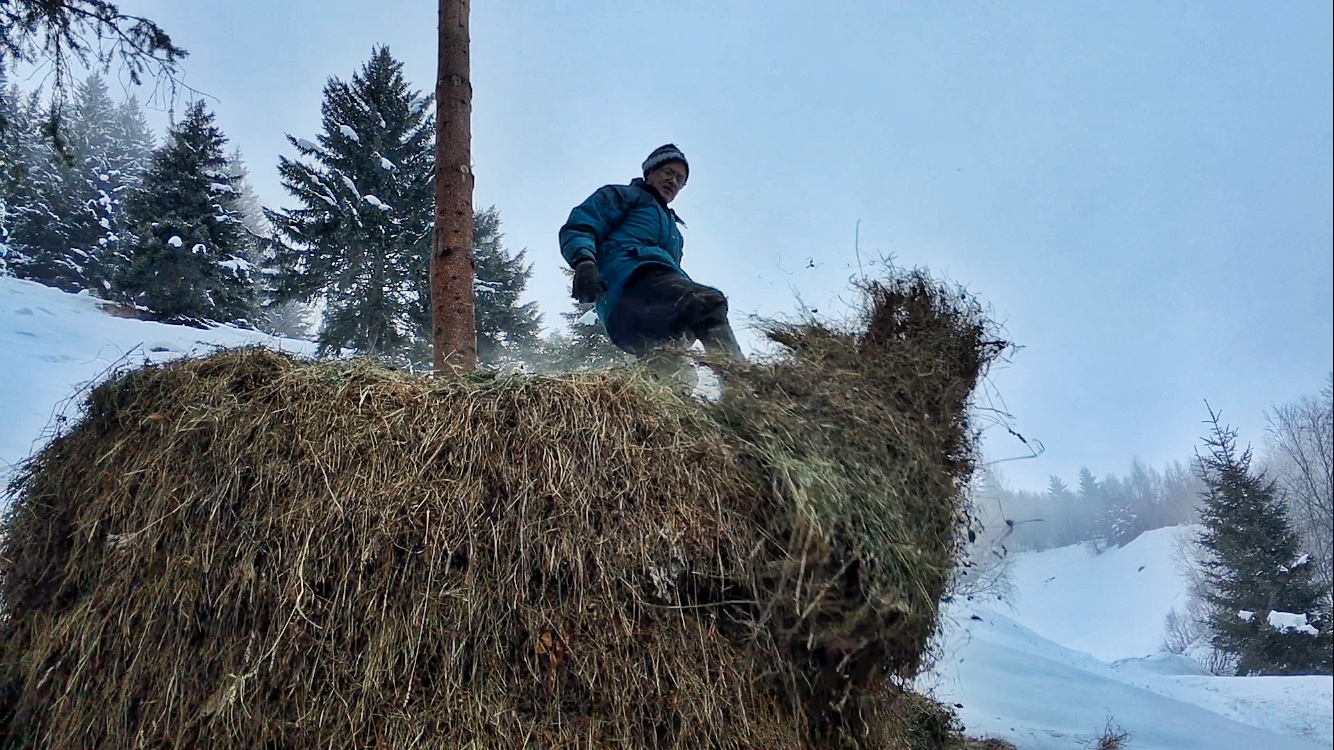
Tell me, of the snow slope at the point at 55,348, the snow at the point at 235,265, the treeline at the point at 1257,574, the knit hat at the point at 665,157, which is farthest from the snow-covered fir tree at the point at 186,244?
the treeline at the point at 1257,574

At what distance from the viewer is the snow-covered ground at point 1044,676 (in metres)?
3.11

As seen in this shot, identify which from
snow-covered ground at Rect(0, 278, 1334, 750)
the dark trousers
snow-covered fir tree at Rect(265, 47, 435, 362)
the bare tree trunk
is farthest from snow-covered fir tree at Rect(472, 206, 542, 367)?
the dark trousers

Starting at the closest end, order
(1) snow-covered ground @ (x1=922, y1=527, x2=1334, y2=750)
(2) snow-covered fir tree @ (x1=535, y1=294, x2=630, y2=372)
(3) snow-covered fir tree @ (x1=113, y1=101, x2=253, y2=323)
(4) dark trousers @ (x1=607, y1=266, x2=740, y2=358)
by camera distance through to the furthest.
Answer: (4) dark trousers @ (x1=607, y1=266, x2=740, y2=358) → (1) snow-covered ground @ (x1=922, y1=527, x2=1334, y2=750) → (2) snow-covered fir tree @ (x1=535, y1=294, x2=630, y2=372) → (3) snow-covered fir tree @ (x1=113, y1=101, x2=253, y2=323)

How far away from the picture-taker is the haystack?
1444mm

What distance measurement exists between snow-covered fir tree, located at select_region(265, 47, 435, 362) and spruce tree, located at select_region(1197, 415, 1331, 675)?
43.2 feet

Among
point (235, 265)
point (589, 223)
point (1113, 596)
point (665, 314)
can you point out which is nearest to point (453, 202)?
point (589, 223)

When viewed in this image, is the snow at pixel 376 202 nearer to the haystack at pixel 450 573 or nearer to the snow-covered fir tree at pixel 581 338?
the snow-covered fir tree at pixel 581 338

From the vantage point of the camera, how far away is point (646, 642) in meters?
1.51

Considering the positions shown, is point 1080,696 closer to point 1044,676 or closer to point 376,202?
point 1044,676

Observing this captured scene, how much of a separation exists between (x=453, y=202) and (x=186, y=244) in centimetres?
1480

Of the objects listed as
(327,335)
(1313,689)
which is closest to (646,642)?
(1313,689)

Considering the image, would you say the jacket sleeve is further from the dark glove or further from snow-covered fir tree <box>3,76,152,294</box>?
snow-covered fir tree <box>3,76,152,294</box>

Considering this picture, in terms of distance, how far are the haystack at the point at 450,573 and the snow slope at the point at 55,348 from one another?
48 centimetres

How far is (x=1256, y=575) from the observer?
35.2 feet
